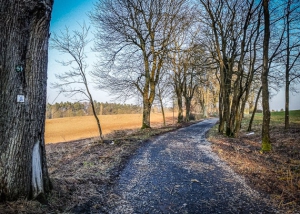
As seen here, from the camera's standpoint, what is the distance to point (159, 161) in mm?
6578

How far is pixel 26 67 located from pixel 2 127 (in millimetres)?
1028

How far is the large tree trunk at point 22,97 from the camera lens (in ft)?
9.70

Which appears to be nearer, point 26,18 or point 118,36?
point 26,18

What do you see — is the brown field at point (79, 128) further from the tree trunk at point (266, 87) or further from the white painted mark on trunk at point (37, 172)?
the white painted mark on trunk at point (37, 172)

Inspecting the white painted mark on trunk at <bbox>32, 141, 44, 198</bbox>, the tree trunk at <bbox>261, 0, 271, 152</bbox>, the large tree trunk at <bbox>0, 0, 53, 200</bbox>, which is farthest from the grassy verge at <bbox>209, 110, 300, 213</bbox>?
the large tree trunk at <bbox>0, 0, 53, 200</bbox>

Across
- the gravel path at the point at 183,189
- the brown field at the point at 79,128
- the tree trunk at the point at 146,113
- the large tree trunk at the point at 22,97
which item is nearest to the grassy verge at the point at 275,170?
the gravel path at the point at 183,189

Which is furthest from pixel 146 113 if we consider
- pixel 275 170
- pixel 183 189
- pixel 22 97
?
pixel 22 97

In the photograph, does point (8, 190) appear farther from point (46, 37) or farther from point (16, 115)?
point (46, 37)


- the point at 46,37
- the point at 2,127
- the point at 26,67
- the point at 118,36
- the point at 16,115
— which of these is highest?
the point at 118,36

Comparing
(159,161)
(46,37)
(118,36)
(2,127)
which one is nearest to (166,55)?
(118,36)

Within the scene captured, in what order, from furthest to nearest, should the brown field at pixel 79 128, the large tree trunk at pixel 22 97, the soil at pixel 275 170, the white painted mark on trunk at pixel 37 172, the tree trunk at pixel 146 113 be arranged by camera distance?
the brown field at pixel 79 128 < the tree trunk at pixel 146 113 < the soil at pixel 275 170 < the white painted mark on trunk at pixel 37 172 < the large tree trunk at pixel 22 97

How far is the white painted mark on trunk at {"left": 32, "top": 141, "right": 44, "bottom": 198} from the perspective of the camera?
3.18 meters

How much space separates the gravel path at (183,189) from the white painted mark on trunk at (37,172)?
1306mm

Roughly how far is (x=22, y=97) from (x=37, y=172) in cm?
130
